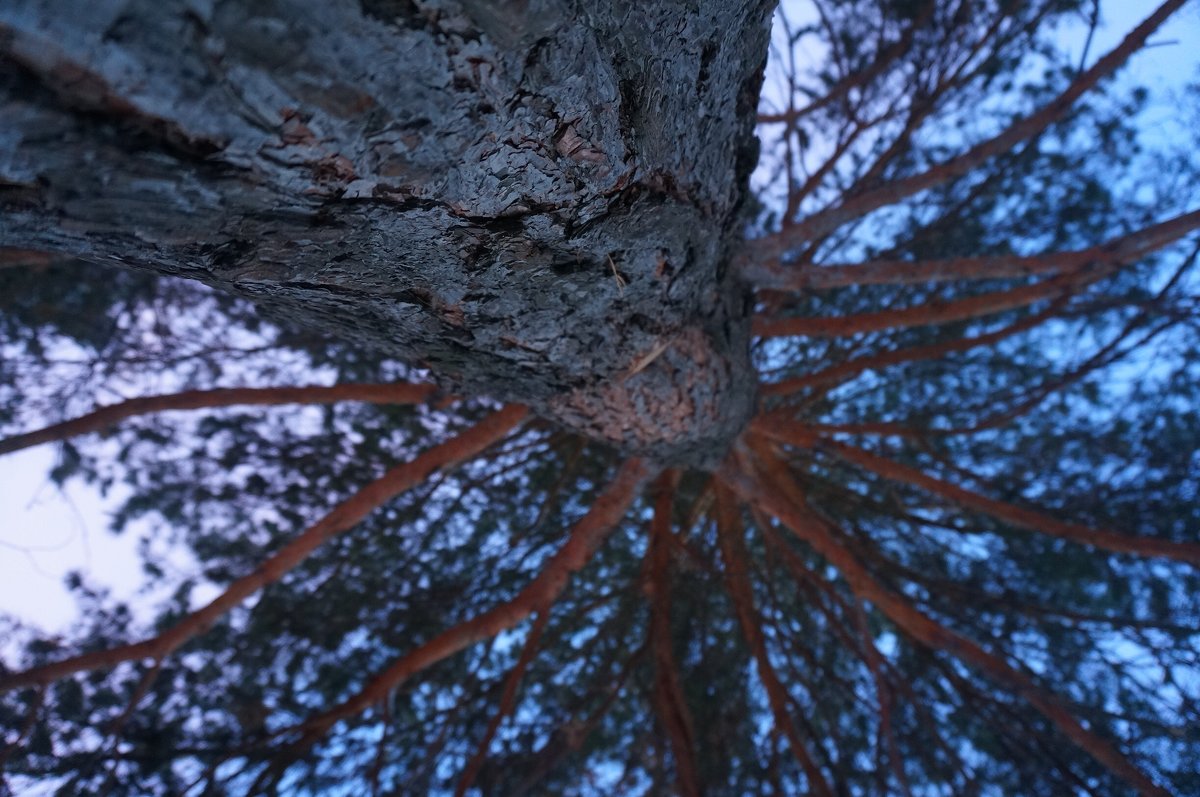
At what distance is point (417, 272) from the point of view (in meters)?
1.01

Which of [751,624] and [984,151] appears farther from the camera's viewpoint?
[751,624]

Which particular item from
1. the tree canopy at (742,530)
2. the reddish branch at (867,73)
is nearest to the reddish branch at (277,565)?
the tree canopy at (742,530)

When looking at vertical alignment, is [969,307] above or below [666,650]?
above

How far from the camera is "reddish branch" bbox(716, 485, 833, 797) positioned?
3176mm

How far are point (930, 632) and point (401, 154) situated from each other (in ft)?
9.02

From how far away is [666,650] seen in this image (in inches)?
142

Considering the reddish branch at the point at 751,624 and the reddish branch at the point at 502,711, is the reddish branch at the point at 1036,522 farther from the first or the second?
the reddish branch at the point at 502,711

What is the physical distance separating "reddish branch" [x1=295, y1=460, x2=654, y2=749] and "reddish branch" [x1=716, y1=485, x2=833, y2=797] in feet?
3.38

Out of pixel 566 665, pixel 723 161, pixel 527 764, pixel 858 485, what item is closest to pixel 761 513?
pixel 858 485

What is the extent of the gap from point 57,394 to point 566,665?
9.33ft

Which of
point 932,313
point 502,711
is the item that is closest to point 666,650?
point 502,711

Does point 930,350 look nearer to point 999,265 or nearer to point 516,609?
point 999,265

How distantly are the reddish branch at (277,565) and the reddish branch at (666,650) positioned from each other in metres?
1.23

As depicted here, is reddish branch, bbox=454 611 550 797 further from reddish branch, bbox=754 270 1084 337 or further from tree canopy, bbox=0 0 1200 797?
reddish branch, bbox=754 270 1084 337
